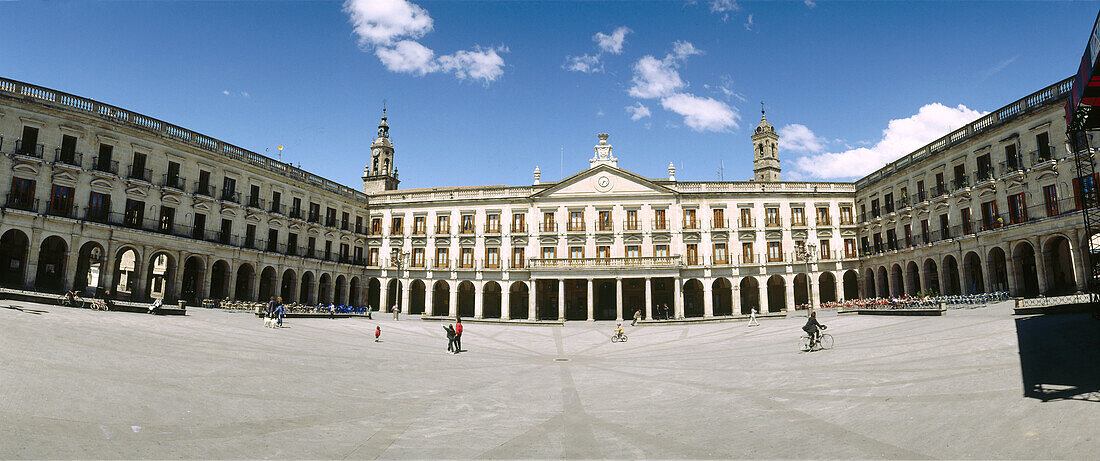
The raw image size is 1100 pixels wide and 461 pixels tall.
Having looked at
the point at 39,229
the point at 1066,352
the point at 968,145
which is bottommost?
the point at 1066,352

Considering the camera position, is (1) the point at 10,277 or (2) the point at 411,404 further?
(1) the point at 10,277

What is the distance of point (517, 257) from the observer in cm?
5319

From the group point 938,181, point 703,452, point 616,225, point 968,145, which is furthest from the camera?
point 616,225

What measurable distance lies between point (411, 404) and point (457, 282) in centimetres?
4203

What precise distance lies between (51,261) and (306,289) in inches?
712

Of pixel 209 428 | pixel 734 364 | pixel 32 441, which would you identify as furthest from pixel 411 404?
pixel 734 364

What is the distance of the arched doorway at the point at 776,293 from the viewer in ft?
170

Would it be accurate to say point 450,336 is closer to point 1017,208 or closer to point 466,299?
point 466,299

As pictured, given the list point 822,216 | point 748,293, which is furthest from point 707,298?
point 822,216

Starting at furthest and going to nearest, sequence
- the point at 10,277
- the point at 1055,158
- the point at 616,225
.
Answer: the point at 616,225
the point at 10,277
the point at 1055,158

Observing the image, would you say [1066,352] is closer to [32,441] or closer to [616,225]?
[32,441]

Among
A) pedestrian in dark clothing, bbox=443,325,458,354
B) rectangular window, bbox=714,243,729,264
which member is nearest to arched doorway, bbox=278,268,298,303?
pedestrian in dark clothing, bbox=443,325,458,354

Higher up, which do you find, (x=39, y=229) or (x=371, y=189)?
(x=371, y=189)

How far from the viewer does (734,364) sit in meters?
18.0
